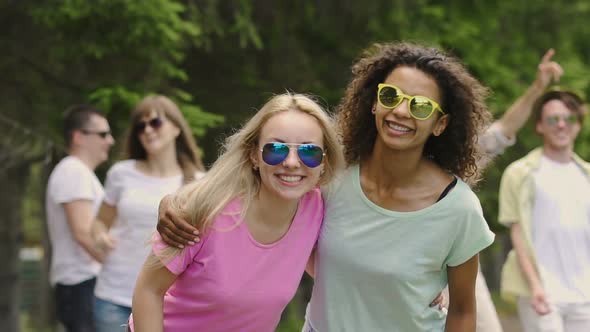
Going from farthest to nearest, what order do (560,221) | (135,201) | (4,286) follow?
(4,286) < (560,221) < (135,201)

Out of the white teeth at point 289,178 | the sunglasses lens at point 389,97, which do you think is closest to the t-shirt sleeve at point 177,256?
the white teeth at point 289,178

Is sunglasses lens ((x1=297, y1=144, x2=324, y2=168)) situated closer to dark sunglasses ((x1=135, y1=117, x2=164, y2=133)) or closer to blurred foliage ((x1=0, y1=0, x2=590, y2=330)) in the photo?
dark sunglasses ((x1=135, y1=117, x2=164, y2=133))

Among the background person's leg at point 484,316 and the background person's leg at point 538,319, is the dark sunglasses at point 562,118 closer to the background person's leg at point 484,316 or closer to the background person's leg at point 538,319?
the background person's leg at point 538,319

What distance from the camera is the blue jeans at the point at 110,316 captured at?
5.50 metres

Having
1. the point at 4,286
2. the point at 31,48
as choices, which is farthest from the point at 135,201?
the point at 4,286

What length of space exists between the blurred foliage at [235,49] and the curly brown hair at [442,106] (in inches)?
156

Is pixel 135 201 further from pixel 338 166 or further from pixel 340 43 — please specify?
pixel 340 43

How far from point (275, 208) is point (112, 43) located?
4735 millimetres

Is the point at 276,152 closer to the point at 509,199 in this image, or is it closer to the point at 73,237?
the point at 73,237

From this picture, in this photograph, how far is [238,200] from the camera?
3.67 m

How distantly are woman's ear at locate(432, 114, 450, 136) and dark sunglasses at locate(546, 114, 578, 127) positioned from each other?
107 inches

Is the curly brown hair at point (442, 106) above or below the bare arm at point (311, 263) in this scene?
above

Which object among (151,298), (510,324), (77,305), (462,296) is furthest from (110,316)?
(510,324)

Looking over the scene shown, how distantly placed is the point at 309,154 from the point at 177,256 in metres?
0.60
